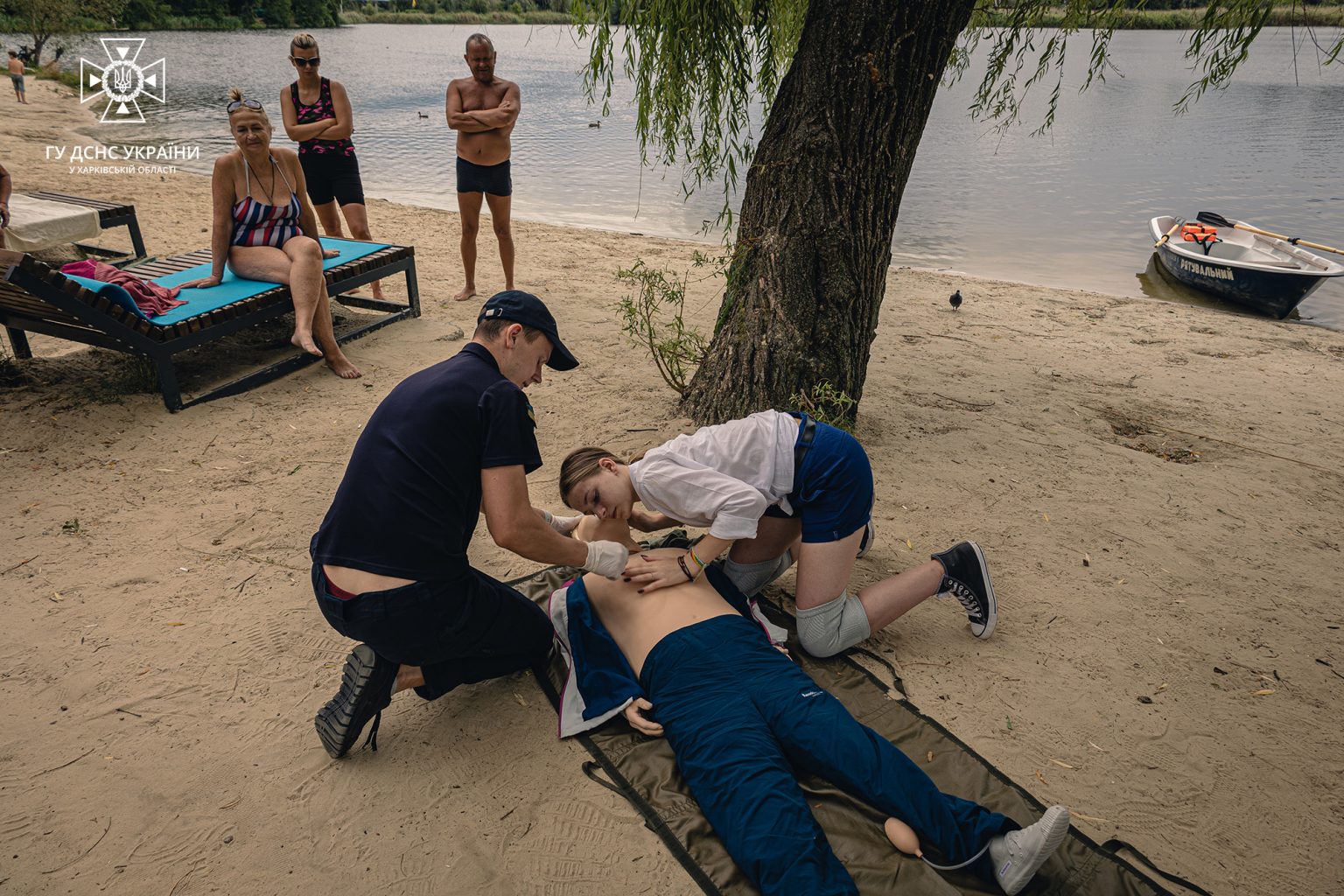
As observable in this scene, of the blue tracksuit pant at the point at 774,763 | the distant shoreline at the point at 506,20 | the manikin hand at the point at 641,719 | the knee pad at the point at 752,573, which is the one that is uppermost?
the distant shoreline at the point at 506,20

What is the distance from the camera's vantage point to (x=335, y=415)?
15.1ft

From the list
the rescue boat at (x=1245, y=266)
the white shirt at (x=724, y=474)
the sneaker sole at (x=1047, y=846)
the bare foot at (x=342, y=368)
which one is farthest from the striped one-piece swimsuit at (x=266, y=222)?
the rescue boat at (x=1245, y=266)

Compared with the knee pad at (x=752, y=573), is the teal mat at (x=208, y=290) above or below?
above

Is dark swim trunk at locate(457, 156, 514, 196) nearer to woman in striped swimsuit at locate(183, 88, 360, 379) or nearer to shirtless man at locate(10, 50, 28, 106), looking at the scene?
woman in striped swimsuit at locate(183, 88, 360, 379)

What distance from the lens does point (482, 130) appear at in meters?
6.17

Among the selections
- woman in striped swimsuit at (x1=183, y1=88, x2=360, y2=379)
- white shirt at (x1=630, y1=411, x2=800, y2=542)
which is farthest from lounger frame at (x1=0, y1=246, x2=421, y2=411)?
white shirt at (x1=630, y1=411, x2=800, y2=542)

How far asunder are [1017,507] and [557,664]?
2.40 meters

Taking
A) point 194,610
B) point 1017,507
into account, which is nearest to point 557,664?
point 194,610

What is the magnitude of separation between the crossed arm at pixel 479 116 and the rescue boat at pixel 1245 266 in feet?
27.5

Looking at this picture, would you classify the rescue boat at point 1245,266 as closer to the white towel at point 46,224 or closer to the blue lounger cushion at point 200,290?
the blue lounger cushion at point 200,290

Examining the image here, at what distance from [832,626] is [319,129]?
5.38m

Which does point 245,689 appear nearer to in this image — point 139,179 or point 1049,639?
point 1049,639

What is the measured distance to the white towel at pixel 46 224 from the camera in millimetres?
6426

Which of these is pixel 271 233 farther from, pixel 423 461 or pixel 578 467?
pixel 423 461
